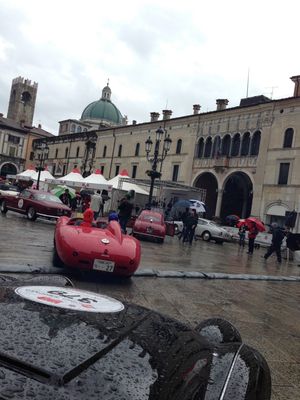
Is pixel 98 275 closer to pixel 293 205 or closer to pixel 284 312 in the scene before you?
pixel 284 312

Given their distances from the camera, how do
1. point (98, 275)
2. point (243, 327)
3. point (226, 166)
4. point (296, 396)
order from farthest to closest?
point (226, 166) < point (98, 275) < point (243, 327) < point (296, 396)

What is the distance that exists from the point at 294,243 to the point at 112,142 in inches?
1555

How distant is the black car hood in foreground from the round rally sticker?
1.9 inches

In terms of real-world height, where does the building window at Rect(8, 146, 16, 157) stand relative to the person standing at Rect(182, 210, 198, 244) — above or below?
above

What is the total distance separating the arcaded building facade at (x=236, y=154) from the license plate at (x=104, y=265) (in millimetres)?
29214

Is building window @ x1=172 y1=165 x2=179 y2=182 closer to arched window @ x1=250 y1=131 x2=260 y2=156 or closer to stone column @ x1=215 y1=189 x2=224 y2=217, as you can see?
stone column @ x1=215 y1=189 x2=224 y2=217

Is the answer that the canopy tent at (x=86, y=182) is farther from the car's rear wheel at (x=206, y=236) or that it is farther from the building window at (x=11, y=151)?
the building window at (x=11, y=151)

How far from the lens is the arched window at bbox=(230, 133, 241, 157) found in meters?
39.1

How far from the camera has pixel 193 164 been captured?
142 feet

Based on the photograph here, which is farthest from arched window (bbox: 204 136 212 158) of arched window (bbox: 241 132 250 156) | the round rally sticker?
the round rally sticker

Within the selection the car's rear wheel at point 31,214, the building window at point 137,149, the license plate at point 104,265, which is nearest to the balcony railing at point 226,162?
the building window at point 137,149

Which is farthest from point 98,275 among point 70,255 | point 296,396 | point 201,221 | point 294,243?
point 201,221

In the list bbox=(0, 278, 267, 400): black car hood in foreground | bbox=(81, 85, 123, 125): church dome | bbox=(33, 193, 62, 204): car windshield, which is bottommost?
bbox=(0, 278, 267, 400): black car hood in foreground

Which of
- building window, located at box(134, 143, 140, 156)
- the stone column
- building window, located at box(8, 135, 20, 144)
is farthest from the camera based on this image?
building window, located at box(8, 135, 20, 144)
